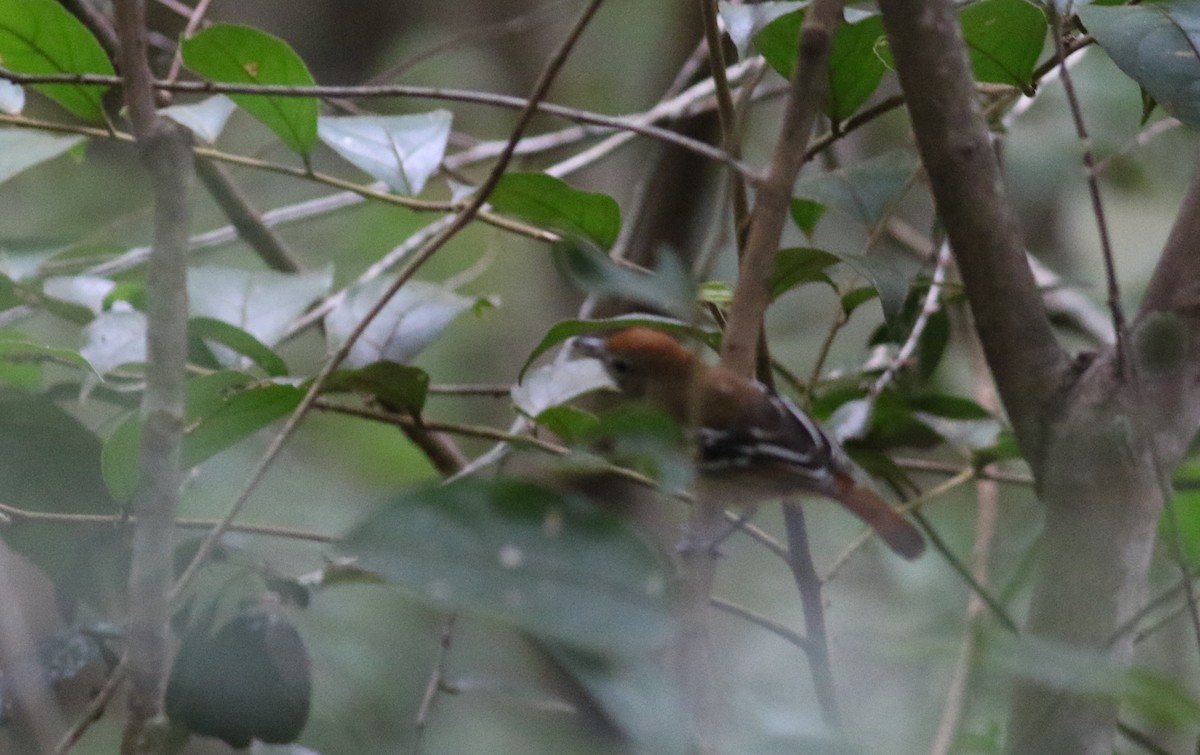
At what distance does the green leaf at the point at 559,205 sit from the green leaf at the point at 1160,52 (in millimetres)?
573

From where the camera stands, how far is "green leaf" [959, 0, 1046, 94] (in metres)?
1.40

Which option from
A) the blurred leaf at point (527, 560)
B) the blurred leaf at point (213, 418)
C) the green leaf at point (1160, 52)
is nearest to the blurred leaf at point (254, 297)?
the blurred leaf at point (213, 418)

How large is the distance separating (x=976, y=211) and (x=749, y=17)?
A: 477mm

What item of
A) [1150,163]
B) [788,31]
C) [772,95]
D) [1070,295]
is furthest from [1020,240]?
[1150,163]

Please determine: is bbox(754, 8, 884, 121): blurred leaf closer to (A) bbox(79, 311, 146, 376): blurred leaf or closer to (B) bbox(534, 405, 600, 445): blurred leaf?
(B) bbox(534, 405, 600, 445): blurred leaf

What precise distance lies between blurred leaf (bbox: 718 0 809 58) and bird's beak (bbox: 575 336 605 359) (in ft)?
1.71

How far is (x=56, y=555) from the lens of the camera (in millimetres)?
1437

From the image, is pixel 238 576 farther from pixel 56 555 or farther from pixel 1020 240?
pixel 1020 240

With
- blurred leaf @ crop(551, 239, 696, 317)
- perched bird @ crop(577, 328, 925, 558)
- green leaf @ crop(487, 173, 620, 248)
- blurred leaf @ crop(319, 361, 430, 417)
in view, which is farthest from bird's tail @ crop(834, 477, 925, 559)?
blurred leaf @ crop(551, 239, 696, 317)

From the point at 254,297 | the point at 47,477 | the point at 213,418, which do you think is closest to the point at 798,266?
the point at 213,418

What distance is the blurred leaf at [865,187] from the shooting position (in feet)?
5.51

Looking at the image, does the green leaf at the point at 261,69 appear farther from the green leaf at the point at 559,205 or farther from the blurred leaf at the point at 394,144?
the green leaf at the point at 559,205

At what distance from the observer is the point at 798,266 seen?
139cm

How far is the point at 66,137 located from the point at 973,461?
1358 mm
